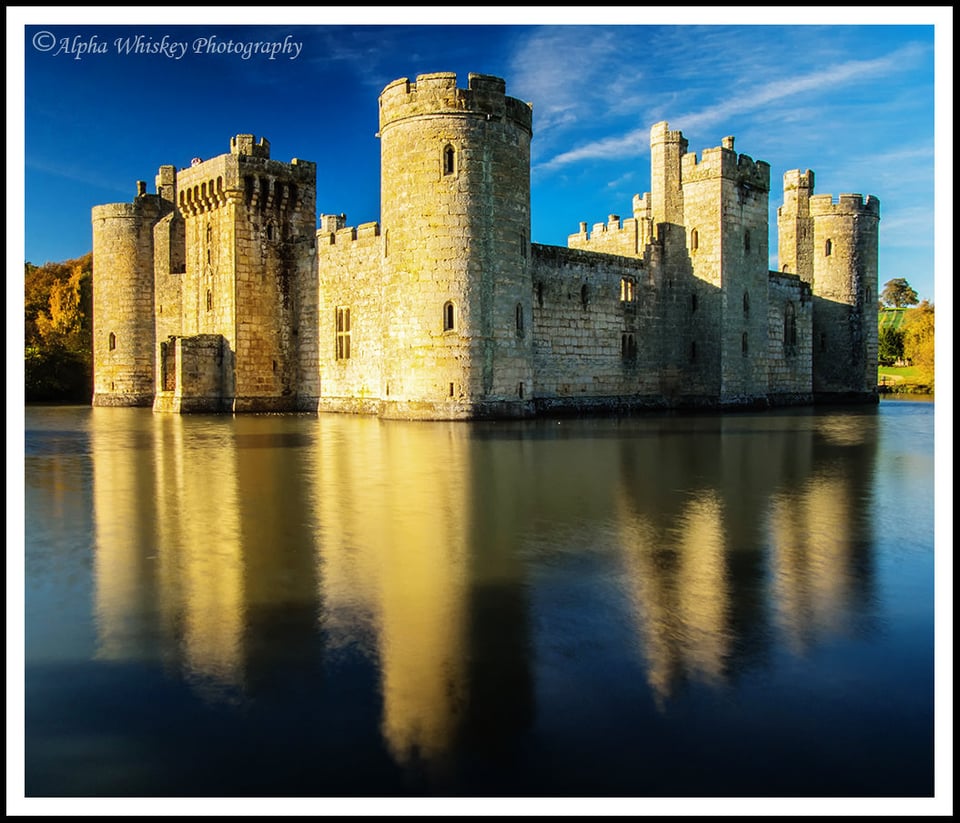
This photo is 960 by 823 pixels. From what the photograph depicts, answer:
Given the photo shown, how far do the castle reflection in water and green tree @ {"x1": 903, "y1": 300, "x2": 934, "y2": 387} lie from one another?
42.0 meters

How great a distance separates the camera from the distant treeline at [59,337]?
39.8 metres

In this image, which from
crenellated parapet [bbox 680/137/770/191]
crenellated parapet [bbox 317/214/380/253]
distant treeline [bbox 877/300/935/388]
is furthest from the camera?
distant treeline [bbox 877/300/935/388]

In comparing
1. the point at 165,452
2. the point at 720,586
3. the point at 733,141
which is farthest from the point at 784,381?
the point at 720,586

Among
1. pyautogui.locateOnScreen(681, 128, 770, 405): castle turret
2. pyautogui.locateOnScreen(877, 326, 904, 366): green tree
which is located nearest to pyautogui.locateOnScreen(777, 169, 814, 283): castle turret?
pyautogui.locateOnScreen(681, 128, 770, 405): castle turret

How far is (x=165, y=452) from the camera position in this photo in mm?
14094

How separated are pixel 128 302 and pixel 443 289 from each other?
17.8 metres

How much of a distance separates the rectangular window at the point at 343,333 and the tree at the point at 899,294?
80.9 m

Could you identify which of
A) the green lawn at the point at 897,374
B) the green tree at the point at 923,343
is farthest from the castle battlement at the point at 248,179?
the green lawn at the point at 897,374

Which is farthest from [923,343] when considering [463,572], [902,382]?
[463,572]

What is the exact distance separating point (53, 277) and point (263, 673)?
4915 centimetres

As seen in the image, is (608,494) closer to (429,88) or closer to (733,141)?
(429,88)

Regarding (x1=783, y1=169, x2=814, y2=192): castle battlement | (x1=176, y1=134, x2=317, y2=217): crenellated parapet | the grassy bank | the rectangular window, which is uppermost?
(x1=783, y1=169, x2=814, y2=192): castle battlement

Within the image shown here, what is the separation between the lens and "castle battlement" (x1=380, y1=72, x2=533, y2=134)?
2125 cm

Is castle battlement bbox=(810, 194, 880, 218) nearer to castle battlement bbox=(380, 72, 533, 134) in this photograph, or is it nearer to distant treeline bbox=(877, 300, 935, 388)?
distant treeline bbox=(877, 300, 935, 388)
